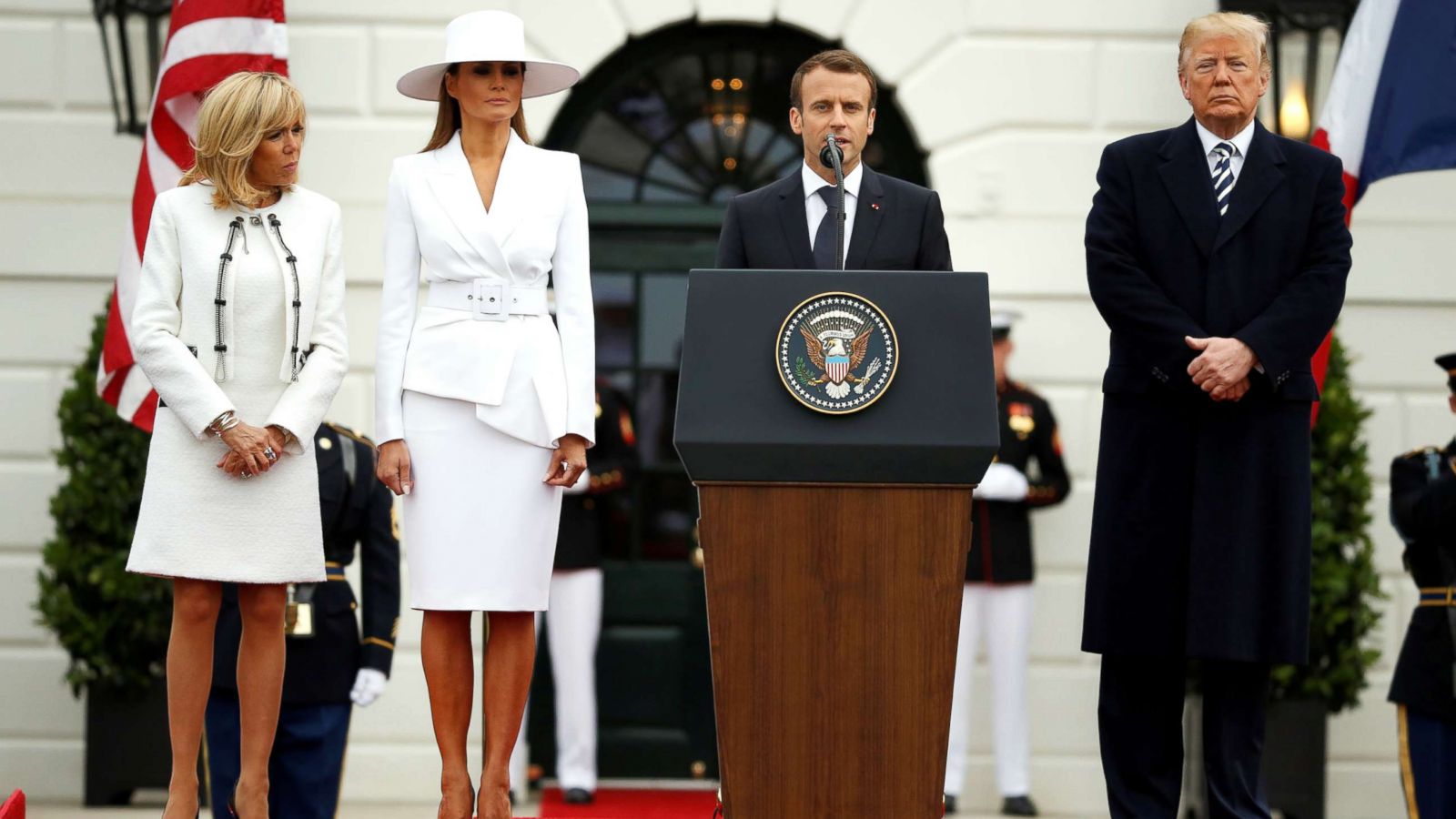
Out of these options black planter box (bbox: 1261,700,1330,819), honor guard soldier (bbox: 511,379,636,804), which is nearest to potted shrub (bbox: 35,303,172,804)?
honor guard soldier (bbox: 511,379,636,804)

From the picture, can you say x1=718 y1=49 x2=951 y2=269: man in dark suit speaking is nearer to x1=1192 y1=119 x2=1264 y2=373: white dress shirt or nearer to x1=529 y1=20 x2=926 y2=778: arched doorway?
x1=1192 y1=119 x2=1264 y2=373: white dress shirt

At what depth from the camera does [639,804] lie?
842 centimetres

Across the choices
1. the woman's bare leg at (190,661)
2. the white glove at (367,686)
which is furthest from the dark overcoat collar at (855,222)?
the white glove at (367,686)

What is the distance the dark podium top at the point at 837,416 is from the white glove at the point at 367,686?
190 cm

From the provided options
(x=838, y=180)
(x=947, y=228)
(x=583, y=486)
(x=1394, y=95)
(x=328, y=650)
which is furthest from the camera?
(x=947, y=228)

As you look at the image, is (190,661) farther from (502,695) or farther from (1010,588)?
(1010,588)

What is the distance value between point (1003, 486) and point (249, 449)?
16.0 feet

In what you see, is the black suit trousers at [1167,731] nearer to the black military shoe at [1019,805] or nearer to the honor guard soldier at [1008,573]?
the honor guard soldier at [1008,573]

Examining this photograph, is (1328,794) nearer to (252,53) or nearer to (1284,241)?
(1284,241)

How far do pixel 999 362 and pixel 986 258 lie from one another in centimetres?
51

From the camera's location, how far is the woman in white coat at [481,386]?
13.9 ft

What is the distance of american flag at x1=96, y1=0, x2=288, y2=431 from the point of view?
7070 millimetres

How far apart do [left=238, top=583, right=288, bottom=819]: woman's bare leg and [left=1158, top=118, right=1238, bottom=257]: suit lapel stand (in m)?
2.22

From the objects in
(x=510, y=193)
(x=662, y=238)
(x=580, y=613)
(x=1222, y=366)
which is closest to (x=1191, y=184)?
(x=1222, y=366)
